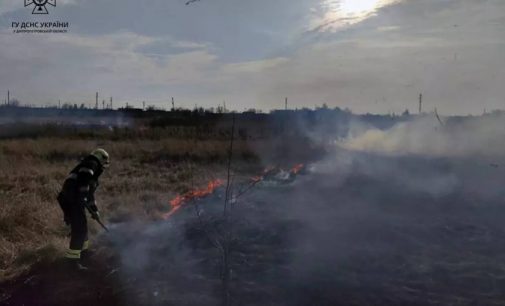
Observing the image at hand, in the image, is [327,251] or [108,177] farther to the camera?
[108,177]

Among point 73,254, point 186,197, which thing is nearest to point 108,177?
point 186,197

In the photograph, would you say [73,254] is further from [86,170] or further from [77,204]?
[86,170]

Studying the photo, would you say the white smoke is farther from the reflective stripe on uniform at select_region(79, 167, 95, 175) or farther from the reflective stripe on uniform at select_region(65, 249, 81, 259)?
the reflective stripe on uniform at select_region(65, 249, 81, 259)

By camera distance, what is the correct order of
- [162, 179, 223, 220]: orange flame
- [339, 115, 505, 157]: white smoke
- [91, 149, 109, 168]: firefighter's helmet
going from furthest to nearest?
1. [339, 115, 505, 157]: white smoke
2. [162, 179, 223, 220]: orange flame
3. [91, 149, 109, 168]: firefighter's helmet

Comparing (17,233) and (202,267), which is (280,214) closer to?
(202,267)

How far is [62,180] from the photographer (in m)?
15.1

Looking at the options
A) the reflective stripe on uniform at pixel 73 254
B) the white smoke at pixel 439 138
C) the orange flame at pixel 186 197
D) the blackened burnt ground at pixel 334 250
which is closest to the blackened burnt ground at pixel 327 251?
the blackened burnt ground at pixel 334 250

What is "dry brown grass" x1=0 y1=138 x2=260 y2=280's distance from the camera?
27.4 feet

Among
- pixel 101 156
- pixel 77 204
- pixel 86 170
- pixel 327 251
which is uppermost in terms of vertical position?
pixel 101 156

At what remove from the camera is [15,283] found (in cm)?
688

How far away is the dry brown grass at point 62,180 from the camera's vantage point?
836 cm

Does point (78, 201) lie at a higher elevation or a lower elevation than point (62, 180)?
higher

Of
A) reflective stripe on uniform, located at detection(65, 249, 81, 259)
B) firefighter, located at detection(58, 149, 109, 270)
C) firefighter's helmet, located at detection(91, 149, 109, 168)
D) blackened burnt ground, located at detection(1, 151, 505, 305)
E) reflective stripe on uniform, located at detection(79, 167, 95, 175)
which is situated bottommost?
blackened burnt ground, located at detection(1, 151, 505, 305)

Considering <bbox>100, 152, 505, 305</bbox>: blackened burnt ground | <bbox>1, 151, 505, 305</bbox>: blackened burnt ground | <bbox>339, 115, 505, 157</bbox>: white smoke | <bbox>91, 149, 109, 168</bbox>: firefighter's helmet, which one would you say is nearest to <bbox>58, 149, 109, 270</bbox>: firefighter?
<bbox>91, 149, 109, 168</bbox>: firefighter's helmet
